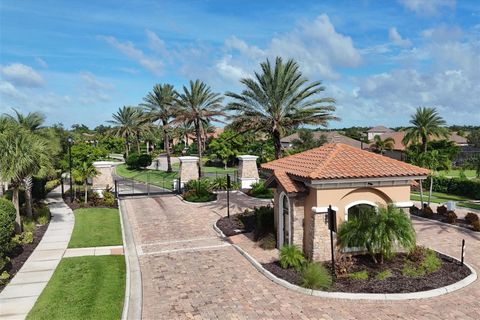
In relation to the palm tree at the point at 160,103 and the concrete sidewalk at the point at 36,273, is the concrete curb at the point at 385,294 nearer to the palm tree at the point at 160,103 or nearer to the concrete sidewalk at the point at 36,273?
the concrete sidewalk at the point at 36,273

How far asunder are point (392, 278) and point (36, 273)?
1119 centimetres

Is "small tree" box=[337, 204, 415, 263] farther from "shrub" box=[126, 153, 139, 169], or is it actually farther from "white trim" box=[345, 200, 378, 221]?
"shrub" box=[126, 153, 139, 169]

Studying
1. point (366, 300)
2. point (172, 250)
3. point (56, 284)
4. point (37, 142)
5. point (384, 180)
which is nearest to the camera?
point (366, 300)

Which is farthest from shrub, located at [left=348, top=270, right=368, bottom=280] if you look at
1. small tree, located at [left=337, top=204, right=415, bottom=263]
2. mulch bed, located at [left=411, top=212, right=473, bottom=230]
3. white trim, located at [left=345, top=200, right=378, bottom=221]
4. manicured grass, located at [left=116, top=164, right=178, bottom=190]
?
manicured grass, located at [left=116, top=164, right=178, bottom=190]

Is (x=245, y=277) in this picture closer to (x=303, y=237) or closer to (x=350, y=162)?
(x=303, y=237)

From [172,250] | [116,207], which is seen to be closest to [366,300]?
[172,250]

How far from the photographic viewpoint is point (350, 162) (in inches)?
556

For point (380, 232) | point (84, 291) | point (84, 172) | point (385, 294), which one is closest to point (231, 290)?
point (84, 291)

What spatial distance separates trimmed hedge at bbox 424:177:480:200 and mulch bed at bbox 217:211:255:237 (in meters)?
20.5

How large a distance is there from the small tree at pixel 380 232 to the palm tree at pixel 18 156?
12.6 m

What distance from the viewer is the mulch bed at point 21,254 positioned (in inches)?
519

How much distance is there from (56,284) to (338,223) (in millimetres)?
9142

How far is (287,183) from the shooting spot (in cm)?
1430

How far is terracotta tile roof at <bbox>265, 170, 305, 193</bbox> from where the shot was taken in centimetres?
1391
